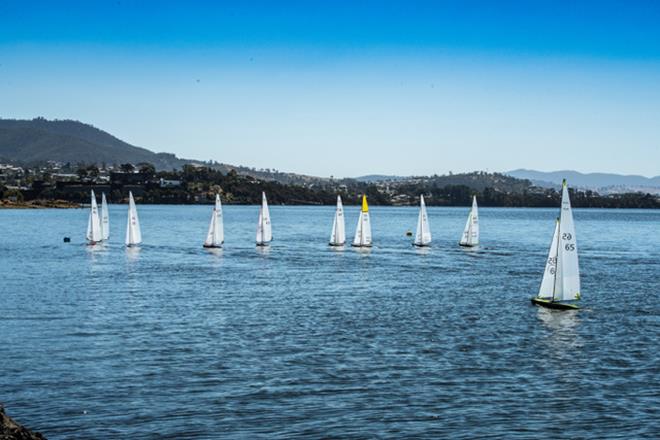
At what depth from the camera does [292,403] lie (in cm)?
2497

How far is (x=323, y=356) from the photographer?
104 ft

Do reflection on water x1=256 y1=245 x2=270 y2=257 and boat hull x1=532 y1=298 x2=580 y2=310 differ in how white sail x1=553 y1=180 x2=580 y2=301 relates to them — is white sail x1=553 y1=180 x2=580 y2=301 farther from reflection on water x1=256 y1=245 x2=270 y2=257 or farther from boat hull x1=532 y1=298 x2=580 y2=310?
reflection on water x1=256 y1=245 x2=270 y2=257

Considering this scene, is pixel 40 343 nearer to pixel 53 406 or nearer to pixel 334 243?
pixel 53 406

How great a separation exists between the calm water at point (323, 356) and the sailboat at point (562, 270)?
1.27 metres

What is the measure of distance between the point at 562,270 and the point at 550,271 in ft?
2.96

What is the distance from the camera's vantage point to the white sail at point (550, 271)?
44891 mm

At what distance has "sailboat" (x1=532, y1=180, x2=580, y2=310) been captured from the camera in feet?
144

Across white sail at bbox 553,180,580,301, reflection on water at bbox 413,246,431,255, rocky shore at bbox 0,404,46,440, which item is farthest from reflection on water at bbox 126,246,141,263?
rocky shore at bbox 0,404,46,440

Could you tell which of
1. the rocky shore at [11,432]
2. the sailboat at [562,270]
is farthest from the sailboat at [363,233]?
the rocky shore at [11,432]

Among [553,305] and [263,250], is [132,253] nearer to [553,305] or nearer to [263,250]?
[263,250]

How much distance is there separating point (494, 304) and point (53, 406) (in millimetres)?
29265

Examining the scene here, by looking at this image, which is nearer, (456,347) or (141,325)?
(456,347)

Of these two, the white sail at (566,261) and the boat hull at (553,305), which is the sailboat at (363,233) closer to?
the boat hull at (553,305)

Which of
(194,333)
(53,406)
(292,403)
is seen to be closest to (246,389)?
(292,403)
